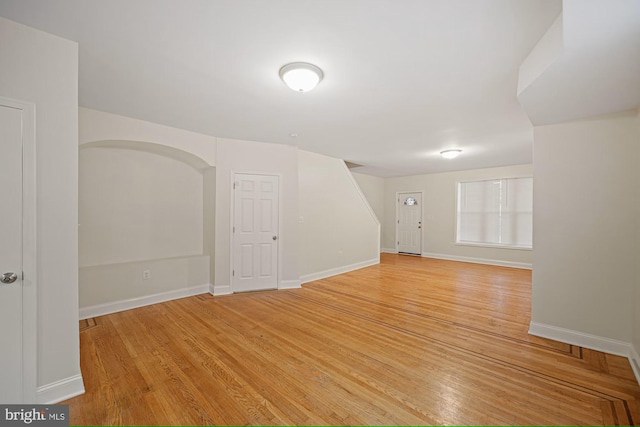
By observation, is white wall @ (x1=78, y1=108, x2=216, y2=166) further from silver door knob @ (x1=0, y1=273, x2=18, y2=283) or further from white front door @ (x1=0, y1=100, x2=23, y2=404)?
silver door knob @ (x1=0, y1=273, x2=18, y2=283)

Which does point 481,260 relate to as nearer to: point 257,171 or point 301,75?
point 257,171

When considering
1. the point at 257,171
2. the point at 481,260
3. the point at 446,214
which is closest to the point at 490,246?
the point at 481,260

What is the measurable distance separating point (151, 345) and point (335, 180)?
430 centimetres

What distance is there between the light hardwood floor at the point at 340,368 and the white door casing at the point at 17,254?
41cm

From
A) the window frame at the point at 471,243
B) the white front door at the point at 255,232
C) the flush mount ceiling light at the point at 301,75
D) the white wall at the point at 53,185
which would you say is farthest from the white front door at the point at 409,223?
the white wall at the point at 53,185

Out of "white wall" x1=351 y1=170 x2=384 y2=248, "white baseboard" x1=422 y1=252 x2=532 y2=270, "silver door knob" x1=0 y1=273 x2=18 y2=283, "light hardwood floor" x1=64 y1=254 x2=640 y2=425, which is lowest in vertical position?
"light hardwood floor" x1=64 y1=254 x2=640 y2=425

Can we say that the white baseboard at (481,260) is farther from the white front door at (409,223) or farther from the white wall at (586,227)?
the white wall at (586,227)

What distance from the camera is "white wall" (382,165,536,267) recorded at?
22.0 ft

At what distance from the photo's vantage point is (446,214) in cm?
774

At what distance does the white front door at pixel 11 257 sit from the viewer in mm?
1680

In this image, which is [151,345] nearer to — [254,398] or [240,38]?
[254,398]

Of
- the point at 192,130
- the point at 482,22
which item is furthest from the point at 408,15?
the point at 192,130

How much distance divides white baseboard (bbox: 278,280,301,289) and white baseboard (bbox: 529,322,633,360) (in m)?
3.35

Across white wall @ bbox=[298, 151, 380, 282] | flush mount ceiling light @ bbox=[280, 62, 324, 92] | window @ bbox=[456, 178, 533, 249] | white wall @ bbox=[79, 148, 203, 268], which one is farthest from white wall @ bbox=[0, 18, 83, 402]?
window @ bbox=[456, 178, 533, 249]
